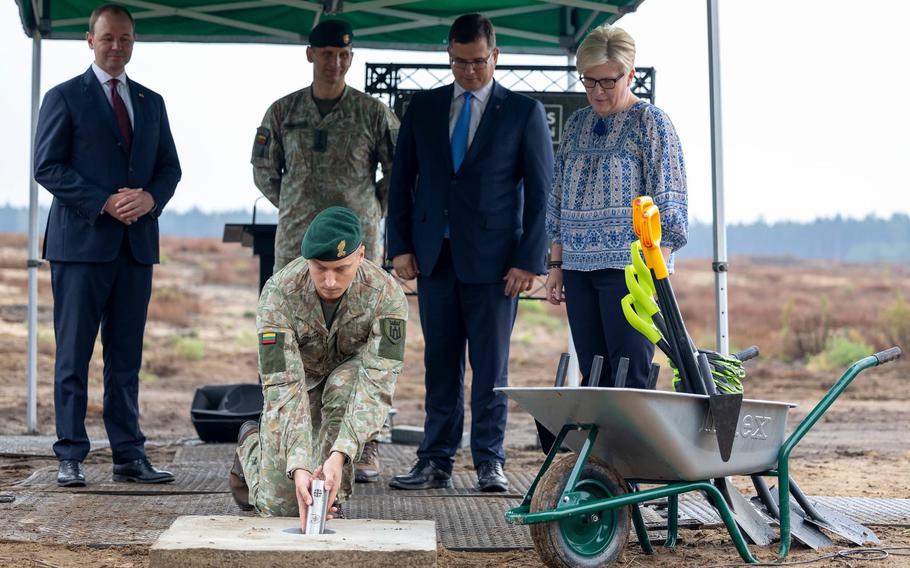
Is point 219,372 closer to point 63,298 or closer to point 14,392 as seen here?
point 14,392

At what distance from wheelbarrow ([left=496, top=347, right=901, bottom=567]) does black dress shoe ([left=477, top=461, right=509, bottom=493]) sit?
125 cm

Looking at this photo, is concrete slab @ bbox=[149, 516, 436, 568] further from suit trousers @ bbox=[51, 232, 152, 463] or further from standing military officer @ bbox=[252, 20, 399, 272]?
standing military officer @ bbox=[252, 20, 399, 272]

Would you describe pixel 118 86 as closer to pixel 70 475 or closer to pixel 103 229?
pixel 103 229

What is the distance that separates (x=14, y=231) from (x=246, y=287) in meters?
14.3

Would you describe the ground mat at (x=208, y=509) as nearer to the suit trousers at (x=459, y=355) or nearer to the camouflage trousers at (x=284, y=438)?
the suit trousers at (x=459, y=355)

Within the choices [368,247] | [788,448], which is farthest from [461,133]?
[788,448]

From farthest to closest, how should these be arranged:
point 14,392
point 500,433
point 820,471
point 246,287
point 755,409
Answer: point 246,287
point 14,392
point 820,471
point 500,433
point 755,409

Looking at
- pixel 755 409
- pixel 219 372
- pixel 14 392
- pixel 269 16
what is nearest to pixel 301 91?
pixel 269 16

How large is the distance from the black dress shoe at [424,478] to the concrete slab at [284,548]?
1.57m

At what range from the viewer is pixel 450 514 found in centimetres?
440

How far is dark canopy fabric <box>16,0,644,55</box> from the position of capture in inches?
265

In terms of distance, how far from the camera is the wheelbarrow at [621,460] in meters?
3.28

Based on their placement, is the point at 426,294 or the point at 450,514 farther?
the point at 426,294

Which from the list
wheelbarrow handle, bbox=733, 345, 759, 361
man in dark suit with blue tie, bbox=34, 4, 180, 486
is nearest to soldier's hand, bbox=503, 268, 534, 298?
wheelbarrow handle, bbox=733, 345, 759, 361
